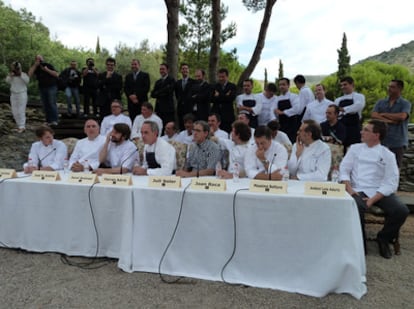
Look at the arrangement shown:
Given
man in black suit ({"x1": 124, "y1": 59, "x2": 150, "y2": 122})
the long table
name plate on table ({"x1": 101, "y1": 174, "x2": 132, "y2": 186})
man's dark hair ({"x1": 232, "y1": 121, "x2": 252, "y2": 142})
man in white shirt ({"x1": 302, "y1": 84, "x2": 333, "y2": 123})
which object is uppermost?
man in black suit ({"x1": 124, "y1": 59, "x2": 150, "y2": 122})

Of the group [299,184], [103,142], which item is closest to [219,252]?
[299,184]

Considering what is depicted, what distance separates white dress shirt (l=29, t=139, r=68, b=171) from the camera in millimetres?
4066

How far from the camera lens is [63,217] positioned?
9.86 feet

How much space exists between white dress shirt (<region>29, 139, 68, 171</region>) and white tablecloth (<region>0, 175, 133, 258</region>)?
94 centimetres

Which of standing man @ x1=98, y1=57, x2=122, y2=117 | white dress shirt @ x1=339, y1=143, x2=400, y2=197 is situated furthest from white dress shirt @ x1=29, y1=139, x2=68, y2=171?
white dress shirt @ x1=339, y1=143, x2=400, y2=197

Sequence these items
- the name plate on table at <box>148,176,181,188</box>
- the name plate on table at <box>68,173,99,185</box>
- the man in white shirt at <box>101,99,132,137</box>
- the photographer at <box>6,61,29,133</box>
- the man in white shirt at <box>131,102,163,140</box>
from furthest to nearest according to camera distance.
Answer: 1. the photographer at <box>6,61,29,133</box>
2. the man in white shirt at <box>101,99,132,137</box>
3. the man in white shirt at <box>131,102,163,140</box>
4. the name plate on table at <box>68,173,99,185</box>
5. the name plate on table at <box>148,176,181,188</box>

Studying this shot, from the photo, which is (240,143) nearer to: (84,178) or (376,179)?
(376,179)

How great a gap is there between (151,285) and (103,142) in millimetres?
2189

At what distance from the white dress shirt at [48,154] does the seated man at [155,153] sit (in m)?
1.05

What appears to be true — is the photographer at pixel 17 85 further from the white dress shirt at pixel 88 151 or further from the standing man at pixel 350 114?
the standing man at pixel 350 114

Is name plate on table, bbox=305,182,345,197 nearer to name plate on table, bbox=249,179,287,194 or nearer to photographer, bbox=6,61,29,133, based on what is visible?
name plate on table, bbox=249,179,287,194

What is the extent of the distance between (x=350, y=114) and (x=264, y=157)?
2291 millimetres

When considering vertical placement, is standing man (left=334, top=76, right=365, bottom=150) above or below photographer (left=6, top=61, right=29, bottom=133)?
below

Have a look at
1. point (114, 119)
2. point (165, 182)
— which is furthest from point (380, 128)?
point (114, 119)
